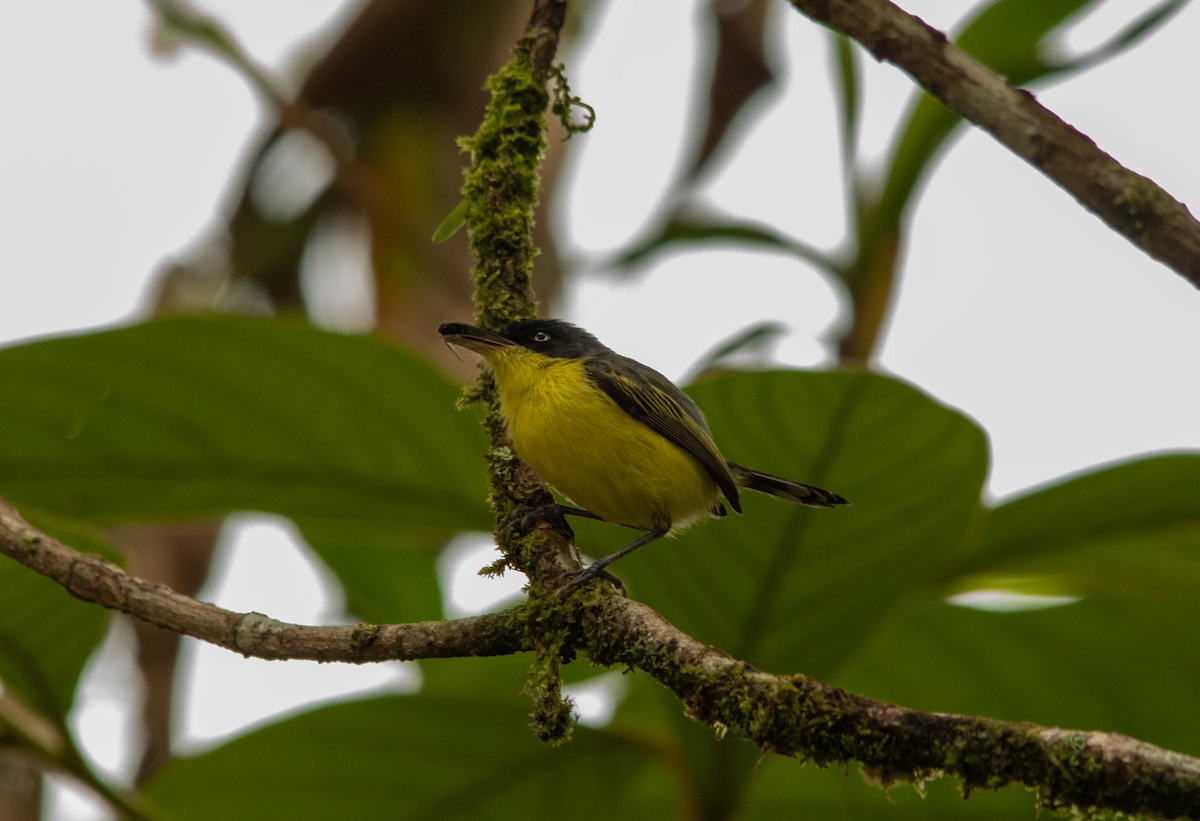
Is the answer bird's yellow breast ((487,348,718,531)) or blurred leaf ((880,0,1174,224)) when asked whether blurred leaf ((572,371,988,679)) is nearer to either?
bird's yellow breast ((487,348,718,531))

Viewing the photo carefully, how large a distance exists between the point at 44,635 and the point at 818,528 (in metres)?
1.81

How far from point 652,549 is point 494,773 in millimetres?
756

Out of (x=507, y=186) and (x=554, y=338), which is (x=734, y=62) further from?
(x=507, y=186)

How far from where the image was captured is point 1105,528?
2.68 m

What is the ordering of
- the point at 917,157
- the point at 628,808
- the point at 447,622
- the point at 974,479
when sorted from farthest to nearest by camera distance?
the point at 917,157 < the point at 628,808 < the point at 974,479 < the point at 447,622

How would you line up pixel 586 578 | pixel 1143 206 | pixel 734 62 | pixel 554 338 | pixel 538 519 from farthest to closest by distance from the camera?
pixel 734 62, pixel 554 338, pixel 538 519, pixel 586 578, pixel 1143 206

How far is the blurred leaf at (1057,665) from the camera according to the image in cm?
298

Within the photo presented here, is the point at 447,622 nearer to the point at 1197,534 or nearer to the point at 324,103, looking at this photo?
the point at 1197,534

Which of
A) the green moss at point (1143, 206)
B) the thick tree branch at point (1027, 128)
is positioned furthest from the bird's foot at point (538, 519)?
the green moss at point (1143, 206)

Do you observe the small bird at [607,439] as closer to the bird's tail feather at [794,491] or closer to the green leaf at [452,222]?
the bird's tail feather at [794,491]

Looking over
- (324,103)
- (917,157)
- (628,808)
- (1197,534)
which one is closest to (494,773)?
(628,808)

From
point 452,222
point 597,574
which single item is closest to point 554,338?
point 452,222

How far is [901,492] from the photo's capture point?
239 cm

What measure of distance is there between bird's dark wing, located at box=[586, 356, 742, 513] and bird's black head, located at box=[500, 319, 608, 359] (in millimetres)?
102
